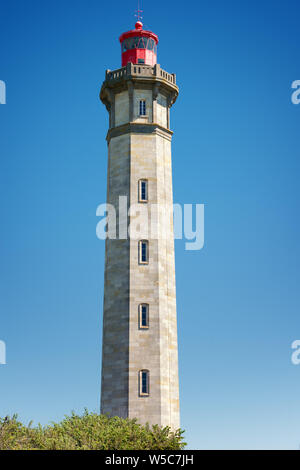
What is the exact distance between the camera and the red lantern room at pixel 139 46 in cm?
6166

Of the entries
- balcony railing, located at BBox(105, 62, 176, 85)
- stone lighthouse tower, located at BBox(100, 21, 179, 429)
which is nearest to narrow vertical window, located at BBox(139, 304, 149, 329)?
stone lighthouse tower, located at BBox(100, 21, 179, 429)

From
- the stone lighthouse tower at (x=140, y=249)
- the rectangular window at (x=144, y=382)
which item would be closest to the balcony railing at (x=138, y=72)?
the stone lighthouse tower at (x=140, y=249)

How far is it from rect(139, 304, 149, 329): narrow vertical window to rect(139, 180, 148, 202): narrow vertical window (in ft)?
28.9

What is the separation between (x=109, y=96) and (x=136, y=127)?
4248 mm

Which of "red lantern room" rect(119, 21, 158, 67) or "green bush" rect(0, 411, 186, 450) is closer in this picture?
"green bush" rect(0, 411, 186, 450)

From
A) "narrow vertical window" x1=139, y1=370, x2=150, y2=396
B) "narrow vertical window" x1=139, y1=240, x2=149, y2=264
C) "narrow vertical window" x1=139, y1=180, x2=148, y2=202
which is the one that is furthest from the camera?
"narrow vertical window" x1=139, y1=180, x2=148, y2=202

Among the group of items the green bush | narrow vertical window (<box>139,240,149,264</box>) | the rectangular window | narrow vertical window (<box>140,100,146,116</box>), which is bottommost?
the green bush

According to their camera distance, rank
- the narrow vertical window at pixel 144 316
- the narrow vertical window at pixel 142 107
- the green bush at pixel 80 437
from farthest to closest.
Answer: the narrow vertical window at pixel 142 107
the narrow vertical window at pixel 144 316
the green bush at pixel 80 437

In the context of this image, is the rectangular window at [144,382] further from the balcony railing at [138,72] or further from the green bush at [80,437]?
the balcony railing at [138,72]

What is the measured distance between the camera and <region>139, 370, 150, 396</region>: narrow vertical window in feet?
165

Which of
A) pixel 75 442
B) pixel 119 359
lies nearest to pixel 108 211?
pixel 119 359

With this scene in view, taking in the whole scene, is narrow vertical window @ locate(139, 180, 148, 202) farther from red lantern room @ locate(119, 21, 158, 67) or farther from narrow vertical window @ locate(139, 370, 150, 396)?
narrow vertical window @ locate(139, 370, 150, 396)

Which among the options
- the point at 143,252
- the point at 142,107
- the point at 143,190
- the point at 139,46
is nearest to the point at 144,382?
the point at 143,252
